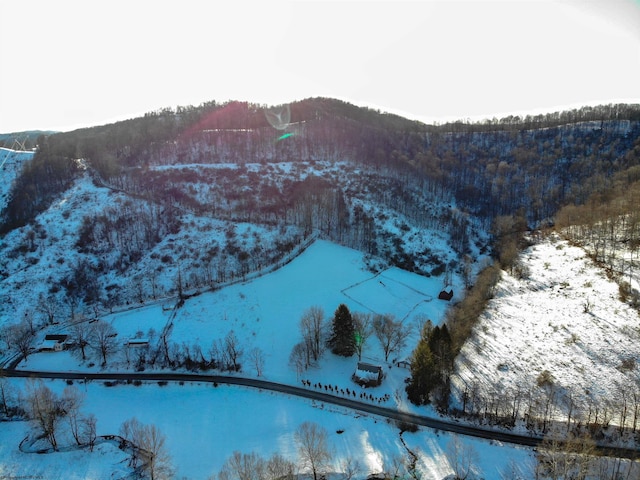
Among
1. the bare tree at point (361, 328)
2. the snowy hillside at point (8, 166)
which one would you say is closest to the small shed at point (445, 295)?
the bare tree at point (361, 328)

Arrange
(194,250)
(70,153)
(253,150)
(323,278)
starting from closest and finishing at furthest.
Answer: (323,278) < (194,250) < (70,153) < (253,150)

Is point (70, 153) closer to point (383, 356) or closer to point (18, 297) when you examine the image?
point (18, 297)

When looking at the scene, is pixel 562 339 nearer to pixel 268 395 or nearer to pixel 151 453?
pixel 268 395

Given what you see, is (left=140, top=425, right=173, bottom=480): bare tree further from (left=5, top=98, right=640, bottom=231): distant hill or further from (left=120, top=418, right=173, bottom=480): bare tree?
(left=5, top=98, right=640, bottom=231): distant hill

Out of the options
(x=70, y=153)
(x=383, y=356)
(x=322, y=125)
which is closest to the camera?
(x=383, y=356)

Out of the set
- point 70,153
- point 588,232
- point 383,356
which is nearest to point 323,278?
point 383,356

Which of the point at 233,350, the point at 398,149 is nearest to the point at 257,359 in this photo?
the point at 233,350
